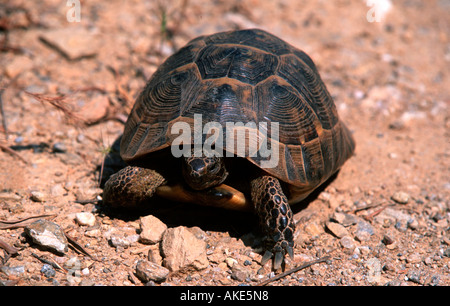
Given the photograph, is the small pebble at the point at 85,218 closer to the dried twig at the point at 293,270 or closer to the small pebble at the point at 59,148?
the small pebble at the point at 59,148

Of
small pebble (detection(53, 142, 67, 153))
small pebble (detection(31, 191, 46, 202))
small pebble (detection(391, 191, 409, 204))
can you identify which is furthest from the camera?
small pebble (detection(53, 142, 67, 153))

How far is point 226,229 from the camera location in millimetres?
3723

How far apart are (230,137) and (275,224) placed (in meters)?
0.78

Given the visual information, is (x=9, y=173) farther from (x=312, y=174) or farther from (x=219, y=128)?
(x=312, y=174)

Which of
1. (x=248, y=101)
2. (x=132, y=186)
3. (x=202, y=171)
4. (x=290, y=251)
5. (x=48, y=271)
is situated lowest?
(x=48, y=271)

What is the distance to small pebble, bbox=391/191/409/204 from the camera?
13.8ft

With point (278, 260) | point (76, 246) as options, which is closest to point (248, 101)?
point (278, 260)

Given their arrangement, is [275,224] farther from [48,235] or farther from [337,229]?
[48,235]

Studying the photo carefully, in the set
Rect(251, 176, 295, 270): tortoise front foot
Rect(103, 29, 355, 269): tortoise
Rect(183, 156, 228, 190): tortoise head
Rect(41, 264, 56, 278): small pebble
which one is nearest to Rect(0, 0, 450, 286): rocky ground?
Rect(41, 264, 56, 278): small pebble

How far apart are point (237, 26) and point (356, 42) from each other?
6.40 ft

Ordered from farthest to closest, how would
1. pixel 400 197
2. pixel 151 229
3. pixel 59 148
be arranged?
pixel 59 148, pixel 400 197, pixel 151 229

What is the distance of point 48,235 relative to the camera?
3188mm

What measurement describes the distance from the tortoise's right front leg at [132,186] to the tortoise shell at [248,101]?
17 centimetres

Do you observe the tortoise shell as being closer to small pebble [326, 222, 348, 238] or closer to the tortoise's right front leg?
the tortoise's right front leg
